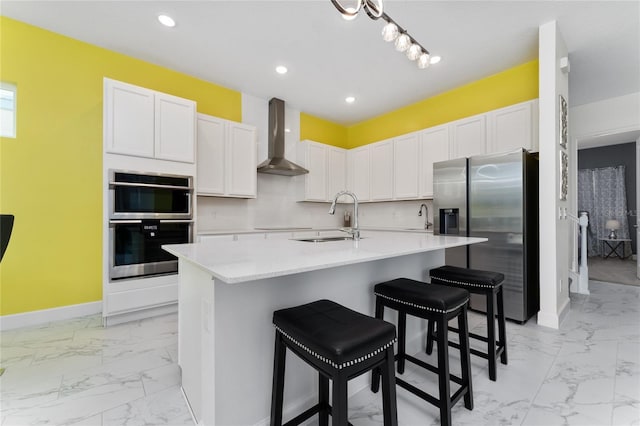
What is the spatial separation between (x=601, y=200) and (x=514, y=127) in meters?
5.35

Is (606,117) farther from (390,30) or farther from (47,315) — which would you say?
(47,315)

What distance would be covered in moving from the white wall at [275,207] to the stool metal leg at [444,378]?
10.1 ft

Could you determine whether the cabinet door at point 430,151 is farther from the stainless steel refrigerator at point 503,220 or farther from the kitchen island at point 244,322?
the kitchen island at point 244,322

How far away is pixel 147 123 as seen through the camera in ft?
9.23

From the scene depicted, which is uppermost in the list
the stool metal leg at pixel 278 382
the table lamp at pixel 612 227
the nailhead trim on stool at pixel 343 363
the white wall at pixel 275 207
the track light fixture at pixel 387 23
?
the track light fixture at pixel 387 23

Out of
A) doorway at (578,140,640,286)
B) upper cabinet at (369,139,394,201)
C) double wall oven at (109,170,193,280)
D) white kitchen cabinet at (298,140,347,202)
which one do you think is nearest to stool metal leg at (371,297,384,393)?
double wall oven at (109,170,193,280)

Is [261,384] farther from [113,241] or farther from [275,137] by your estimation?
[275,137]

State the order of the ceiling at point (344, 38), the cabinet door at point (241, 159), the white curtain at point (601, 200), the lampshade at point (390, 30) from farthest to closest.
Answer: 1. the white curtain at point (601, 200)
2. the cabinet door at point (241, 159)
3. the ceiling at point (344, 38)
4. the lampshade at point (390, 30)

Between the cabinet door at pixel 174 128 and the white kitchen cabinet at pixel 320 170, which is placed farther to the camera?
the white kitchen cabinet at pixel 320 170

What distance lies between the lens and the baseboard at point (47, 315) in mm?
2469

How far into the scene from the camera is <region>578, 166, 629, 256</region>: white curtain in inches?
236

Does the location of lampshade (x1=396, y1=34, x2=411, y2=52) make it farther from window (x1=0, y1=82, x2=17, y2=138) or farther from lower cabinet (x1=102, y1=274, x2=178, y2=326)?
window (x1=0, y1=82, x2=17, y2=138)

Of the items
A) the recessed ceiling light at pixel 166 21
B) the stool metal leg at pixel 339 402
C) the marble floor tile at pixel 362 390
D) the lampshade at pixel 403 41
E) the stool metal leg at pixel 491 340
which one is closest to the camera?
the stool metal leg at pixel 339 402

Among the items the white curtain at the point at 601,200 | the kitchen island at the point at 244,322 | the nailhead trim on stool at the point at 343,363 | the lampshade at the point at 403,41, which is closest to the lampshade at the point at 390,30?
the lampshade at the point at 403,41
